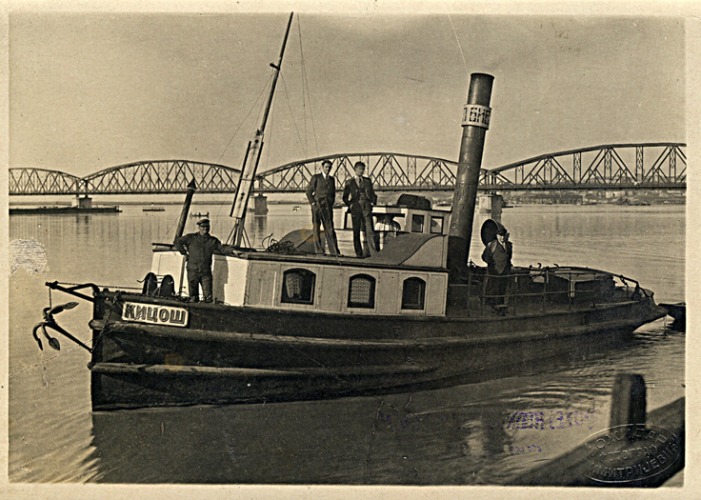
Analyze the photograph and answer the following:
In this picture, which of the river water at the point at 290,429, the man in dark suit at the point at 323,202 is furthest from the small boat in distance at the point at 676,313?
the man in dark suit at the point at 323,202

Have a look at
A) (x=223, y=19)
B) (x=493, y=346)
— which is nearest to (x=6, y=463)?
(x=223, y=19)

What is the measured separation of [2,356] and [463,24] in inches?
279

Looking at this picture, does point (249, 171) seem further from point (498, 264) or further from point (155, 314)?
point (498, 264)

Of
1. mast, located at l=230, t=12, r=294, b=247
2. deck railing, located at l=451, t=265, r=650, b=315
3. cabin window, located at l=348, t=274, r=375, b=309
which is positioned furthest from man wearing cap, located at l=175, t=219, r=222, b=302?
deck railing, located at l=451, t=265, r=650, b=315

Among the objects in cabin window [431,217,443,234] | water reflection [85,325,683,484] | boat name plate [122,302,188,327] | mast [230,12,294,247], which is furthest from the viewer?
cabin window [431,217,443,234]

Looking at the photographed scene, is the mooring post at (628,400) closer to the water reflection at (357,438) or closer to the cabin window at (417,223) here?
the water reflection at (357,438)

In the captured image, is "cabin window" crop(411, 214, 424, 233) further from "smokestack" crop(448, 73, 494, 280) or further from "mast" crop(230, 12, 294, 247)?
"mast" crop(230, 12, 294, 247)

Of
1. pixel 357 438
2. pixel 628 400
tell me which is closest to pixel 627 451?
pixel 628 400

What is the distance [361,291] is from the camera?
375 inches

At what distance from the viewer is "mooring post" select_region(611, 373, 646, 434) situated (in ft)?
24.7

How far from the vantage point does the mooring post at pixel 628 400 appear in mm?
7543

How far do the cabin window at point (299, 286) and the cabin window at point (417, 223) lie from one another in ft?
10.1

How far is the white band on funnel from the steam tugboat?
2cm

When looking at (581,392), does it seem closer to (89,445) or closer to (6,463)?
(89,445)
